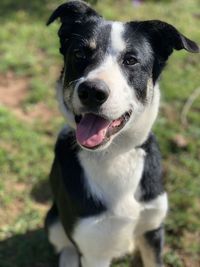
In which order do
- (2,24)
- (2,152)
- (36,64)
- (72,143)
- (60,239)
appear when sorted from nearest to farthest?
(72,143), (60,239), (2,152), (36,64), (2,24)

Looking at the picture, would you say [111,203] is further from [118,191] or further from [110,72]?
[110,72]

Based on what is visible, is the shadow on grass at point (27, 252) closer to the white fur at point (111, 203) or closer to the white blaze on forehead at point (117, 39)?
the white fur at point (111, 203)

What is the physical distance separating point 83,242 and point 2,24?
4358mm

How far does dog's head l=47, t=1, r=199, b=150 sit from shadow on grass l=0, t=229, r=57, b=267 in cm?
131

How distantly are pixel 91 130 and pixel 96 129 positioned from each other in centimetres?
3

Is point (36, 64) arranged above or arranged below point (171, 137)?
below

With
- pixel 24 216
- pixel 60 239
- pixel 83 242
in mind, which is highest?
pixel 83 242

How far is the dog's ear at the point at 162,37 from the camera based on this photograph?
322 centimetres

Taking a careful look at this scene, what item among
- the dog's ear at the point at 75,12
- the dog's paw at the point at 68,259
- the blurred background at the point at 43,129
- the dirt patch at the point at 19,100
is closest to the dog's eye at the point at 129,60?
the dog's ear at the point at 75,12

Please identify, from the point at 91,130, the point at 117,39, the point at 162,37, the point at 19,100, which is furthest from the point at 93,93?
the point at 19,100

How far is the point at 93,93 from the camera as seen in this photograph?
114 inches

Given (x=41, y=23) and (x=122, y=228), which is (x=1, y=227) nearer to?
(x=122, y=228)

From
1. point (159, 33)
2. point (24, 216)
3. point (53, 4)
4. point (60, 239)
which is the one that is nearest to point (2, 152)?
point (24, 216)

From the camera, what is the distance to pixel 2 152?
16.5ft
